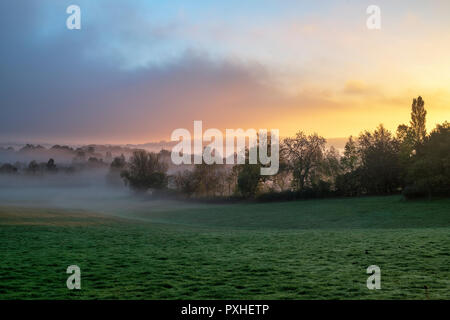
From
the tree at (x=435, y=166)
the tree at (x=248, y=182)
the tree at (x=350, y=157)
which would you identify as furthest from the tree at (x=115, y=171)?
the tree at (x=435, y=166)

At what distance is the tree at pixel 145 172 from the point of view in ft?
302

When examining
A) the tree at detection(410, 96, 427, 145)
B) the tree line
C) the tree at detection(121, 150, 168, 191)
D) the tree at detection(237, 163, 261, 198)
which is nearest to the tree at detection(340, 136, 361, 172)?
the tree line

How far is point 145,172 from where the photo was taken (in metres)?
96.1

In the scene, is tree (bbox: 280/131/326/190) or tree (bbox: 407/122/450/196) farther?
tree (bbox: 280/131/326/190)

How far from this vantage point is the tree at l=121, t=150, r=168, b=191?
92.1 metres

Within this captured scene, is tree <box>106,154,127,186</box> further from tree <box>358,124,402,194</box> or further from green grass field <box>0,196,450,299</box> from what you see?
green grass field <box>0,196,450,299</box>

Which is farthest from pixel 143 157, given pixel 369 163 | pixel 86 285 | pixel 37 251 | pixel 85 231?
pixel 86 285

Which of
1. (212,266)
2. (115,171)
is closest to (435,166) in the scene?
(212,266)

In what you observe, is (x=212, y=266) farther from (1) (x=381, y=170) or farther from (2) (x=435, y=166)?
(1) (x=381, y=170)

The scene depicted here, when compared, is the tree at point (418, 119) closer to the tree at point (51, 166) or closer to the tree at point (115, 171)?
the tree at point (115, 171)

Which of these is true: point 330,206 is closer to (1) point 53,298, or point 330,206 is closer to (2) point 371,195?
(2) point 371,195

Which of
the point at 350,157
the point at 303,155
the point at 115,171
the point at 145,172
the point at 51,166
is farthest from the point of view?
the point at 51,166
